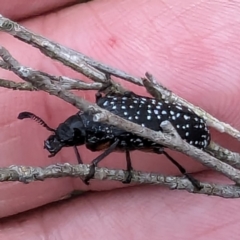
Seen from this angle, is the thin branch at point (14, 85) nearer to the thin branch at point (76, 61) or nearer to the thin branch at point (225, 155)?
the thin branch at point (76, 61)

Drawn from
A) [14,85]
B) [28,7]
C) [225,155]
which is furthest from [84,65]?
[28,7]

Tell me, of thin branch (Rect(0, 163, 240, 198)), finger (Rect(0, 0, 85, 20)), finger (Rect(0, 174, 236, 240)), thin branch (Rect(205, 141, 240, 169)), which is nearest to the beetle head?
thin branch (Rect(0, 163, 240, 198))

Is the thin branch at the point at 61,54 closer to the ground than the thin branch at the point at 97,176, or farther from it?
farther from it

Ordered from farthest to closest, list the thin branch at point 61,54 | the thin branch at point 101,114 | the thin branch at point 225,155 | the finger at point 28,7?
the finger at point 28,7 → the thin branch at point 225,155 → the thin branch at point 61,54 → the thin branch at point 101,114

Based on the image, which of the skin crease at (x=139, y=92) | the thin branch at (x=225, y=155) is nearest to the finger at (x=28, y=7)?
the skin crease at (x=139, y=92)

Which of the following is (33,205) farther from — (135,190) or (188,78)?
(188,78)

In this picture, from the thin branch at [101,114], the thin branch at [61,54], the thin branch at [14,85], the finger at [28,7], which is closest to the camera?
the thin branch at [101,114]

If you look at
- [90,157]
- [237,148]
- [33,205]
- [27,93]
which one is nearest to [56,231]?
[33,205]
